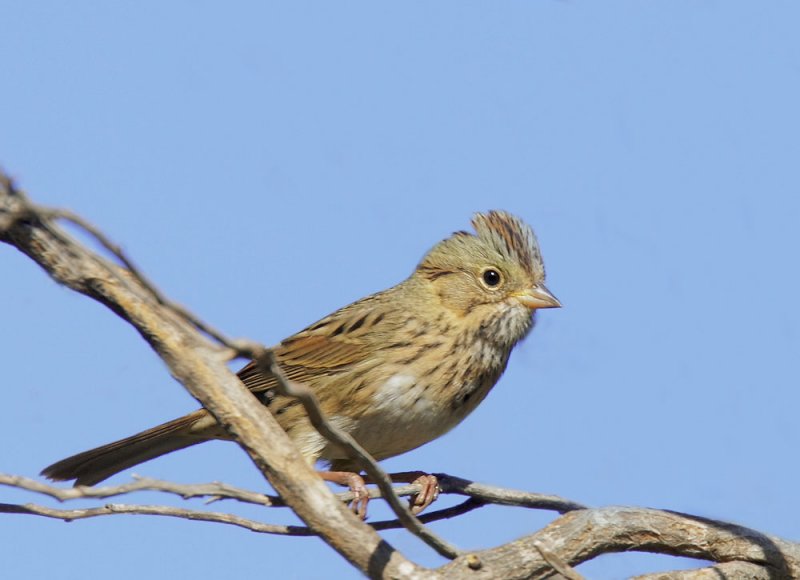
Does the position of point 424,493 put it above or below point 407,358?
below

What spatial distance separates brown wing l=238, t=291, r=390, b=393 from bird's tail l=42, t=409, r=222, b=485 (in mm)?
316

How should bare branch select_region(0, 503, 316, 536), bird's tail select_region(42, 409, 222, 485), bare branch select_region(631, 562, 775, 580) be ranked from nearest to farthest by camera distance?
bare branch select_region(0, 503, 316, 536)
bare branch select_region(631, 562, 775, 580)
bird's tail select_region(42, 409, 222, 485)

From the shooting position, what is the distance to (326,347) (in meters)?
5.68

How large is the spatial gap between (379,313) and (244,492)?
2453 mm

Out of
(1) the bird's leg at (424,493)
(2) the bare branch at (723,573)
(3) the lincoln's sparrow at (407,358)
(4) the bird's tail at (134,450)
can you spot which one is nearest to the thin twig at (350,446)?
(2) the bare branch at (723,573)

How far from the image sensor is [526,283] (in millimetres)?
5605

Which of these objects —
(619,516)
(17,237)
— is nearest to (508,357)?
(619,516)

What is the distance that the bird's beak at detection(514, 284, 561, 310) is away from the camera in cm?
550

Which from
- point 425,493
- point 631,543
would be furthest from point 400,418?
point 631,543

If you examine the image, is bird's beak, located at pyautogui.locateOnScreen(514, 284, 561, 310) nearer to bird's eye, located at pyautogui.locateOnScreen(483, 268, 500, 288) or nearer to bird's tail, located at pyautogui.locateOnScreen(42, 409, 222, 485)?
bird's eye, located at pyautogui.locateOnScreen(483, 268, 500, 288)

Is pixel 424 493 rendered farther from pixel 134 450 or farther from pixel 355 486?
pixel 134 450

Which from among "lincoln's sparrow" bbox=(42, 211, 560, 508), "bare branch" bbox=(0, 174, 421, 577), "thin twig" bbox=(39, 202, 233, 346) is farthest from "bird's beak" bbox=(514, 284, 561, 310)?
"thin twig" bbox=(39, 202, 233, 346)

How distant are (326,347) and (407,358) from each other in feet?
1.59

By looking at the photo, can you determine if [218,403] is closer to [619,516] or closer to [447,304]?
[619,516]
